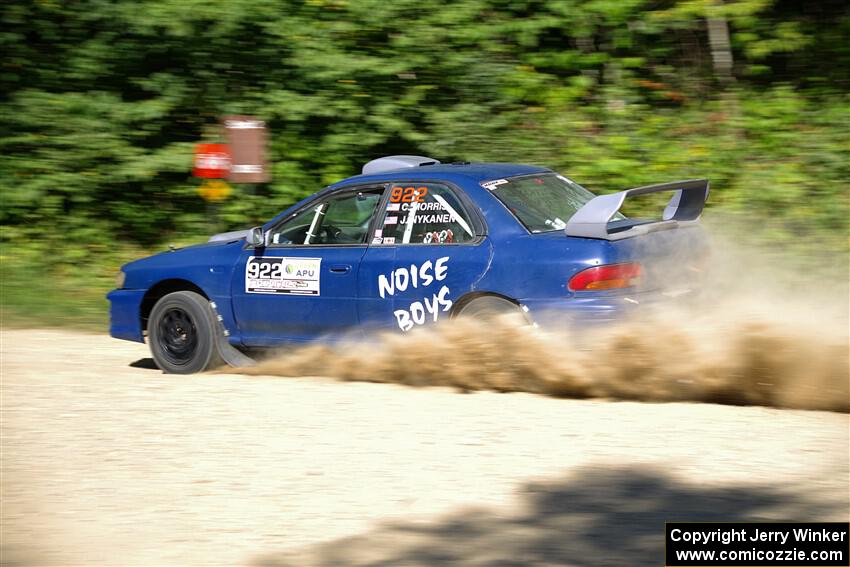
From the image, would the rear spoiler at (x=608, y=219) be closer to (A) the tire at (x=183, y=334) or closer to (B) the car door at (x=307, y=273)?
(B) the car door at (x=307, y=273)

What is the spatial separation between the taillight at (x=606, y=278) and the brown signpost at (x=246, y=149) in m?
6.23

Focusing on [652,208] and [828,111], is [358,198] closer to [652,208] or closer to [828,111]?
[652,208]

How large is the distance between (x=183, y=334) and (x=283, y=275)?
1.14 metres

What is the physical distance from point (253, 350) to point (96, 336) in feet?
9.75

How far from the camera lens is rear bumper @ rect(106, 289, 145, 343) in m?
8.57

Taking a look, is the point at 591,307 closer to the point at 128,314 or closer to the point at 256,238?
the point at 256,238

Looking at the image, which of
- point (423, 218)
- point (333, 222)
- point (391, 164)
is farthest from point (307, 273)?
point (391, 164)

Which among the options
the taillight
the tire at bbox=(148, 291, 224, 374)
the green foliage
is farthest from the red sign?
the taillight

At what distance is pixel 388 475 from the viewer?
17.1 feet

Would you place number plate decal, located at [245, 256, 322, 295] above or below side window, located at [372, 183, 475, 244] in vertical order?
below

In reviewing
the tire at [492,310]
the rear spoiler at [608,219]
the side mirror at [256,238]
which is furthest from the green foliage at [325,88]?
the tire at [492,310]

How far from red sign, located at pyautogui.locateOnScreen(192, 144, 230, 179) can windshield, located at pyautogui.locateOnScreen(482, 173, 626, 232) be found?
224 inches

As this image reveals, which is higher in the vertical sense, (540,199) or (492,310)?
(540,199)

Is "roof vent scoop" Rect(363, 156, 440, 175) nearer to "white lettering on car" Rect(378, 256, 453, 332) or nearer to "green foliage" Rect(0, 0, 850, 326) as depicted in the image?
"white lettering on car" Rect(378, 256, 453, 332)
